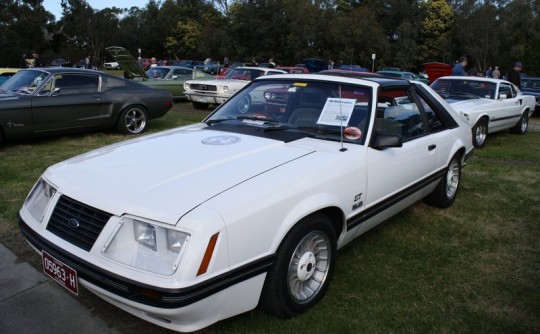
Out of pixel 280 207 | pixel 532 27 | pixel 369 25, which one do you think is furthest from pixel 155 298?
pixel 532 27

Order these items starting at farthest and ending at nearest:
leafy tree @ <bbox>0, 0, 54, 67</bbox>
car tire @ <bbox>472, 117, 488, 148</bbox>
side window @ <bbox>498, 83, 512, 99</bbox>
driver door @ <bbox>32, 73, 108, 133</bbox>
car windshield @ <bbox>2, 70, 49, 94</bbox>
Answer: leafy tree @ <bbox>0, 0, 54, 67</bbox> < side window @ <bbox>498, 83, 512, 99</bbox> < car tire @ <bbox>472, 117, 488, 148</bbox> < car windshield @ <bbox>2, 70, 49, 94</bbox> < driver door @ <bbox>32, 73, 108, 133</bbox>

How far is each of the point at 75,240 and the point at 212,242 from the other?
32.5 inches

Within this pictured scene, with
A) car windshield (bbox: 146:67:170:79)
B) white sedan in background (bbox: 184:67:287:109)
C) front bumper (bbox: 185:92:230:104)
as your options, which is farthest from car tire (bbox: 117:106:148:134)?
car windshield (bbox: 146:67:170:79)

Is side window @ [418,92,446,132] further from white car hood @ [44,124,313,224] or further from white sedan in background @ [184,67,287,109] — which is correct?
white sedan in background @ [184,67,287,109]

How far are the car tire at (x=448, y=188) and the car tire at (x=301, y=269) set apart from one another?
2165 mm

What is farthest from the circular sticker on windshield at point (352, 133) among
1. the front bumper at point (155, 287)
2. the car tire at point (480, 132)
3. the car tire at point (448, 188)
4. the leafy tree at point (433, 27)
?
the leafy tree at point (433, 27)

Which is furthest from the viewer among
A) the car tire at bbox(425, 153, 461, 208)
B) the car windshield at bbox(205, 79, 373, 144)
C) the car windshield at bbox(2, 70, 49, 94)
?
the car windshield at bbox(2, 70, 49, 94)

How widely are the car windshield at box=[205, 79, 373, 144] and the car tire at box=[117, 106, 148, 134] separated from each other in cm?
513

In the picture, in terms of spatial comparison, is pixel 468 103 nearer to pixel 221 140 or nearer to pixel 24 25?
pixel 221 140

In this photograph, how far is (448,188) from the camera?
4719mm

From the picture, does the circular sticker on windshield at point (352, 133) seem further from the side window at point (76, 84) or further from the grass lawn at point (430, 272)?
the side window at point (76, 84)

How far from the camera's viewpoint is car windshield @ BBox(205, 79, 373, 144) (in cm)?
325

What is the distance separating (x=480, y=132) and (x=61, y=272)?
26.3ft

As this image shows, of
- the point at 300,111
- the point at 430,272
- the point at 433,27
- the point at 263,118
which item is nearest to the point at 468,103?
the point at 430,272
